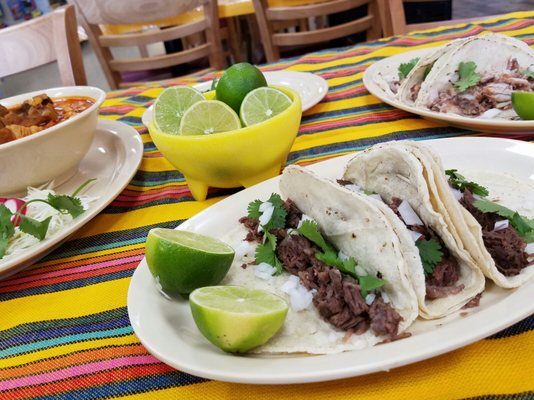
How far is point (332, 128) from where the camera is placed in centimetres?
190

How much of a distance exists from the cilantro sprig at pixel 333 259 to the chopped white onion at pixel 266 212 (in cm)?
11

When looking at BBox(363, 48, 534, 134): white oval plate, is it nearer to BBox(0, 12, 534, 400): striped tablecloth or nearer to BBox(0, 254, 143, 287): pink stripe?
BBox(0, 12, 534, 400): striped tablecloth

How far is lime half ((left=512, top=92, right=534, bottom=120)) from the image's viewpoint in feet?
4.87

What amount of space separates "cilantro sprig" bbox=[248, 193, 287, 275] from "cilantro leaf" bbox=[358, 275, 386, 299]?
0.71 feet

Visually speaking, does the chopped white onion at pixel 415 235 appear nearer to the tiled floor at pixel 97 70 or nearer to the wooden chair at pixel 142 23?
the wooden chair at pixel 142 23

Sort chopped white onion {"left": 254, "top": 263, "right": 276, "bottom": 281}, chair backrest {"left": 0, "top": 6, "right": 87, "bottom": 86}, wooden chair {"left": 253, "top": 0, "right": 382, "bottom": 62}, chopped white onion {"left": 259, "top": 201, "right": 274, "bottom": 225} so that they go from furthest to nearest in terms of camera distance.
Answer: wooden chair {"left": 253, "top": 0, "right": 382, "bottom": 62}
chair backrest {"left": 0, "top": 6, "right": 87, "bottom": 86}
chopped white onion {"left": 259, "top": 201, "right": 274, "bottom": 225}
chopped white onion {"left": 254, "top": 263, "right": 276, "bottom": 281}

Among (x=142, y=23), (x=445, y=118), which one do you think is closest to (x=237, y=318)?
(x=445, y=118)

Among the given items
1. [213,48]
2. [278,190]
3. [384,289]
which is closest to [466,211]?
[384,289]

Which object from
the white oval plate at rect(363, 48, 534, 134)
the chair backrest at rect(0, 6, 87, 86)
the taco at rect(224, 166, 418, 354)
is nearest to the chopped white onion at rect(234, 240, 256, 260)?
the taco at rect(224, 166, 418, 354)

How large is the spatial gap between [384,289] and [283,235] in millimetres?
294

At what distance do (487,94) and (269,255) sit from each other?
3.59ft

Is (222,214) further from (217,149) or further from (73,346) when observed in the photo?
(73,346)

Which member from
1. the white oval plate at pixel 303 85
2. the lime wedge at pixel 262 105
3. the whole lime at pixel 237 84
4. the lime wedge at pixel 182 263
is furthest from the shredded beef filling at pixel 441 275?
the white oval plate at pixel 303 85

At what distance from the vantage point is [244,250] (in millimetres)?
1191
